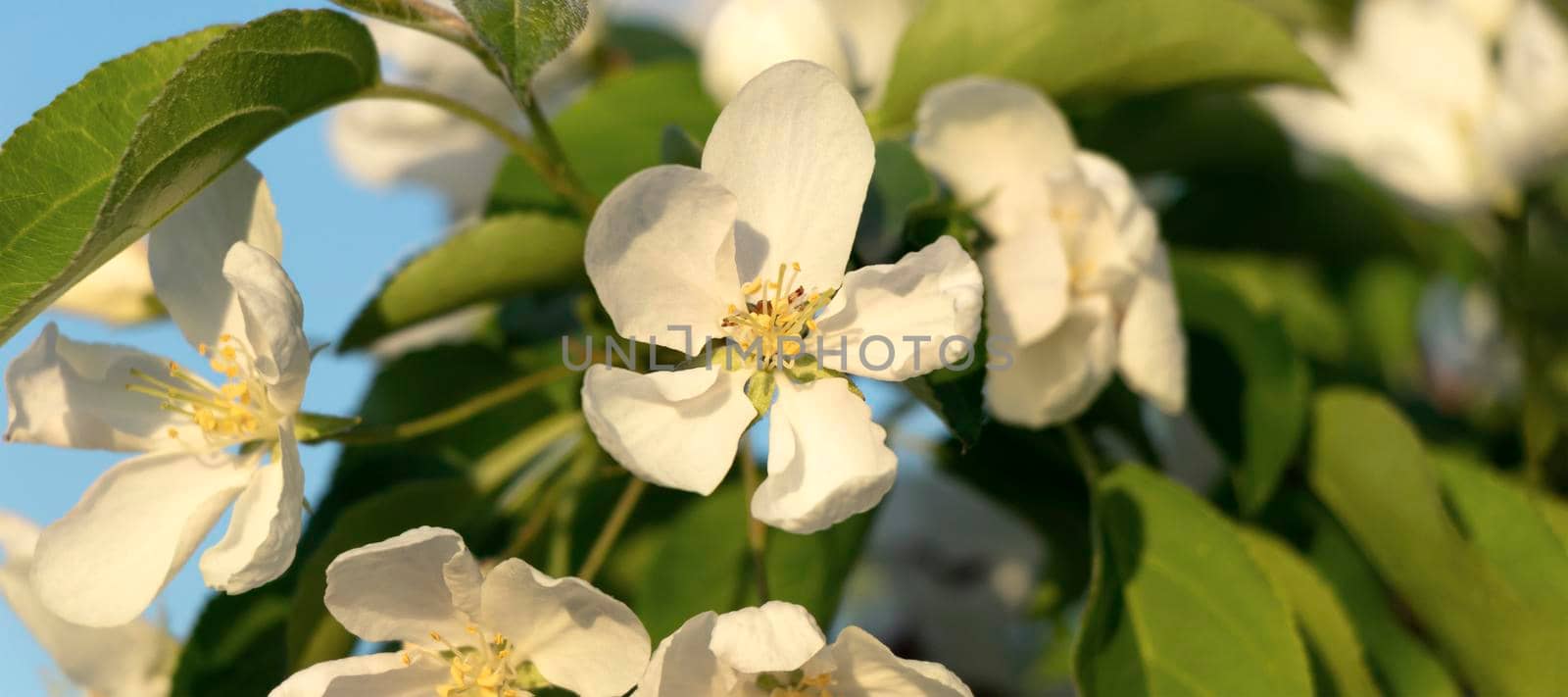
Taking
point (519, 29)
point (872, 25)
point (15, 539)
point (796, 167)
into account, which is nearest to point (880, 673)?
point (796, 167)

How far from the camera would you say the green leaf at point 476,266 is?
2.75ft

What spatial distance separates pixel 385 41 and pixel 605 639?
0.79m

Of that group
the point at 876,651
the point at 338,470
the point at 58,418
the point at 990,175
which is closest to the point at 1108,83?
the point at 990,175

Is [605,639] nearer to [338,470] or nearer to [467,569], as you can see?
[467,569]

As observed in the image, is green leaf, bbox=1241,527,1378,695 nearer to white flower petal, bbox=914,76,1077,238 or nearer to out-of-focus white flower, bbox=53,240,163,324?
white flower petal, bbox=914,76,1077,238

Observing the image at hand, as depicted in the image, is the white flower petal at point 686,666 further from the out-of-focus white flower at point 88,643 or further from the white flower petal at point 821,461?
the out-of-focus white flower at point 88,643

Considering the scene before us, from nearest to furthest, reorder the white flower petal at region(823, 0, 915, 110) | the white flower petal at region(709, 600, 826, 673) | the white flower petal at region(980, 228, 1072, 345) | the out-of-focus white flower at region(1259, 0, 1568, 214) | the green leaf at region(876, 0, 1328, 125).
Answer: the white flower petal at region(709, 600, 826, 673) → the white flower petal at region(980, 228, 1072, 345) → the green leaf at region(876, 0, 1328, 125) → the out-of-focus white flower at region(1259, 0, 1568, 214) → the white flower petal at region(823, 0, 915, 110)

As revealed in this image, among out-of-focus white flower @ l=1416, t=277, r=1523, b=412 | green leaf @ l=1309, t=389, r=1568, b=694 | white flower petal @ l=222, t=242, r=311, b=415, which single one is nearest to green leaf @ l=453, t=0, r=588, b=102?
white flower petal @ l=222, t=242, r=311, b=415

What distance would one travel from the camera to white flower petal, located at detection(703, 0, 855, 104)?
1032 millimetres

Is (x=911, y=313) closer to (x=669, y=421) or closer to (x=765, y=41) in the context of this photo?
(x=669, y=421)

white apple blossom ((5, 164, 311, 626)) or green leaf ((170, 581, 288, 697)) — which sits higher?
white apple blossom ((5, 164, 311, 626))

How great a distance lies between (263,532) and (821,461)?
279mm

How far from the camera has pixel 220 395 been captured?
2.48ft

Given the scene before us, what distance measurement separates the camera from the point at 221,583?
25.4 inches
